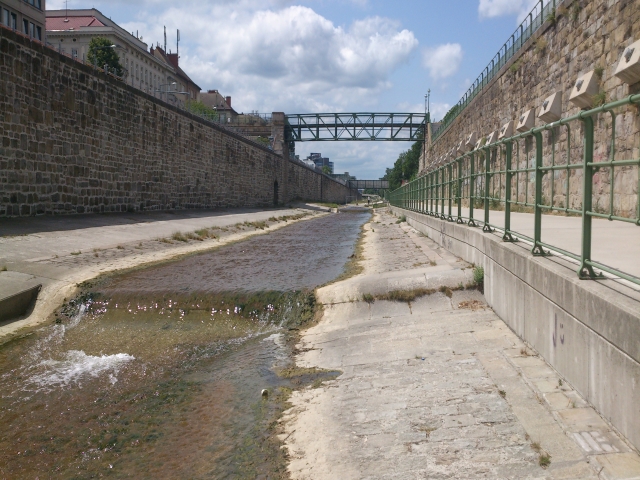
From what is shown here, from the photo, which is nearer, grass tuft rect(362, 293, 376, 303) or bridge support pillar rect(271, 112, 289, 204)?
grass tuft rect(362, 293, 376, 303)

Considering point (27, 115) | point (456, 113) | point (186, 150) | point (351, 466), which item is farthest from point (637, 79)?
point (456, 113)

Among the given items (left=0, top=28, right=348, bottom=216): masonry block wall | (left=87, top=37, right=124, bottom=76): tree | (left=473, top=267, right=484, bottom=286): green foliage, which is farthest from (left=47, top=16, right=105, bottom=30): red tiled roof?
(left=473, top=267, right=484, bottom=286): green foliage

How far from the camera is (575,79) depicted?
49.8ft

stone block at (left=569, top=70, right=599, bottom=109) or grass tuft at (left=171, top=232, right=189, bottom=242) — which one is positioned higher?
stone block at (left=569, top=70, right=599, bottom=109)

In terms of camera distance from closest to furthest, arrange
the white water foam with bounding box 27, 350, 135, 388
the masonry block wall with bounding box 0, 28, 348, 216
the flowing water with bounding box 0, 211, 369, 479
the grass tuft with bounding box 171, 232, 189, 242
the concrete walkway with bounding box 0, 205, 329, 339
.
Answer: the flowing water with bounding box 0, 211, 369, 479, the white water foam with bounding box 27, 350, 135, 388, the concrete walkway with bounding box 0, 205, 329, 339, the masonry block wall with bounding box 0, 28, 348, 216, the grass tuft with bounding box 171, 232, 189, 242

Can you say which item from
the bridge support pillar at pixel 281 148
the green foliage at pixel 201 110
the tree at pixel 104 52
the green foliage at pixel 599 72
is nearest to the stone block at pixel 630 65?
the green foliage at pixel 599 72

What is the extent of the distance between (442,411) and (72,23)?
75.3 m

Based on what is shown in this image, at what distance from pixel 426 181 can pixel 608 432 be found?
49.9 feet

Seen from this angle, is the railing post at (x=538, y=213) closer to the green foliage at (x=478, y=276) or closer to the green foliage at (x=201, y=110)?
the green foliage at (x=478, y=276)

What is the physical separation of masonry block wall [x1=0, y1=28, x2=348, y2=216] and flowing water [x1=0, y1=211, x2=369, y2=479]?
21.6 feet

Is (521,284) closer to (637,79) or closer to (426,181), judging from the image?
(637,79)

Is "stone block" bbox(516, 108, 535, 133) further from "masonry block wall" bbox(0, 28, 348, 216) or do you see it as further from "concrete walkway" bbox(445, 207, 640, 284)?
"masonry block wall" bbox(0, 28, 348, 216)

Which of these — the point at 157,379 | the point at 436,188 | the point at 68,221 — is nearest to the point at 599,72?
A: the point at 436,188

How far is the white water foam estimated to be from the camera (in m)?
5.79
